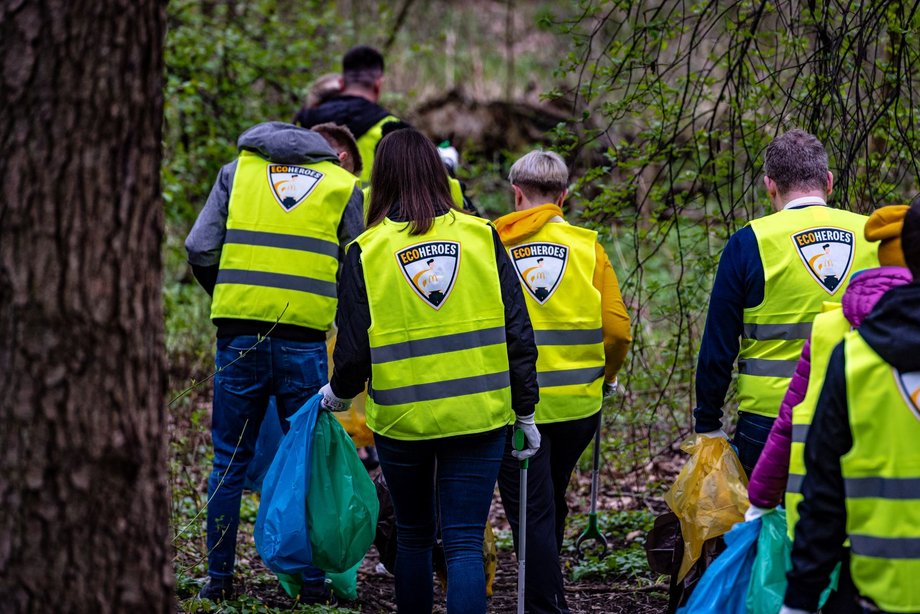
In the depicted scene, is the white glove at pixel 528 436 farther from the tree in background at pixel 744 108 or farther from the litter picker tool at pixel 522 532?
the tree in background at pixel 744 108

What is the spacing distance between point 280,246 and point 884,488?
9.37 feet

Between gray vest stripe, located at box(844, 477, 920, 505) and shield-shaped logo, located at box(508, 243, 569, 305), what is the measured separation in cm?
192

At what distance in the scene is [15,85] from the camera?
2209mm

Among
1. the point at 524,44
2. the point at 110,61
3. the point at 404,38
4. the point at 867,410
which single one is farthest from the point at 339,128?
the point at 524,44

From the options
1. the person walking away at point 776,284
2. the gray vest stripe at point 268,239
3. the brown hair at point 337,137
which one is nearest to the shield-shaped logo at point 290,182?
the gray vest stripe at point 268,239

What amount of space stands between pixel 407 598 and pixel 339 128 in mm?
2427

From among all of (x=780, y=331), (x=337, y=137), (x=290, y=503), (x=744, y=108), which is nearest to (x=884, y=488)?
(x=780, y=331)

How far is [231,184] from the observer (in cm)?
458

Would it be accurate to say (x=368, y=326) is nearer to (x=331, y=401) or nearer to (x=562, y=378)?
(x=331, y=401)

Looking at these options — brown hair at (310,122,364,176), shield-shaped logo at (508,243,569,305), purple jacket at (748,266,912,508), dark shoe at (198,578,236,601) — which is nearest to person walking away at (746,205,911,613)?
purple jacket at (748,266,912,508)

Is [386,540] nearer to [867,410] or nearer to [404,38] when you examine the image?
[867,410]

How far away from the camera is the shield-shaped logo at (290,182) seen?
4520mm

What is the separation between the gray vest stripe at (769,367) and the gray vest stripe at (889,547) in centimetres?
133

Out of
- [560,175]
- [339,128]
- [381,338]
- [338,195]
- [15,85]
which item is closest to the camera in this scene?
[15,85]
